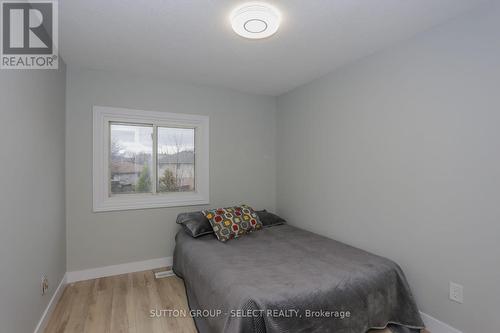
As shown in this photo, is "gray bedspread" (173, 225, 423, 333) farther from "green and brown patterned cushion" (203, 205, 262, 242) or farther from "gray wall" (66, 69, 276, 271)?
"gray wall" (66, 69, 276, 271)

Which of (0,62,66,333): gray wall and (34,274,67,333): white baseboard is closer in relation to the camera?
(0,62,66,333): gray wall

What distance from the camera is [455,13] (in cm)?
173

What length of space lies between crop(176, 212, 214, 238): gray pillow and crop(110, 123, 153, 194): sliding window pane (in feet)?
2.20

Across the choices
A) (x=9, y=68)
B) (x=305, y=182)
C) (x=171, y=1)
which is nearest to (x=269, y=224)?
(x=305, y=182)

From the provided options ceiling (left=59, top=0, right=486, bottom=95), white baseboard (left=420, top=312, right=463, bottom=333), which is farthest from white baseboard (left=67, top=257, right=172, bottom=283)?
white baseboard (left=420, top=312, right=463, bottom=333)

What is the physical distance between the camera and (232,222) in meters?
2.82

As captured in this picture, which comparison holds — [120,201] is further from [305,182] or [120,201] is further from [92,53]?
[305,182]

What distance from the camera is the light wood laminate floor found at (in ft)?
6.39

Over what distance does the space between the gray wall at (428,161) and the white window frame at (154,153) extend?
1617mm

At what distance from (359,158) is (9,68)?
9.16ft

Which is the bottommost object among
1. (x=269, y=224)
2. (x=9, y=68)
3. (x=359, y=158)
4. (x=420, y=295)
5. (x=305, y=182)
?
(x=420, y=295)

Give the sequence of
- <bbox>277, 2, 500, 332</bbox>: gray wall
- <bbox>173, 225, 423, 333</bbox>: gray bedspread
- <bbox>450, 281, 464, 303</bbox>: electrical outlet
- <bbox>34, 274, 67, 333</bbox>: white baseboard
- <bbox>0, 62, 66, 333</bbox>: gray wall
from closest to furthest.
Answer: <bbox>0, 62, 66, 333</bbox>: gray wall → <bbox>173, 225, 423, 333</bbox>: gray bedspread → <bbox>277, 2, 500, 332</bbox>: gray wall → <bbox>450, 281, 464, 303</bbox>: electrical outlet → <bbox>34, 274, 67, 333</bbox>: white baseboard

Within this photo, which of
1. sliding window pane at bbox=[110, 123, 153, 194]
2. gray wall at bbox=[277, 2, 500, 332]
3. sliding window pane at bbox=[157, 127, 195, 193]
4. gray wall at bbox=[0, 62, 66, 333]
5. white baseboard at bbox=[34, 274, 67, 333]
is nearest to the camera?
gray wall at bbox=[0, 62, 66, 333]

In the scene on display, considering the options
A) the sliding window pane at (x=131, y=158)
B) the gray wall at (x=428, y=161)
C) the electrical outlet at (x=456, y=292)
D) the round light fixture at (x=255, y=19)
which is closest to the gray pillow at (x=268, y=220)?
the gray wall at (x=428, y=161)
